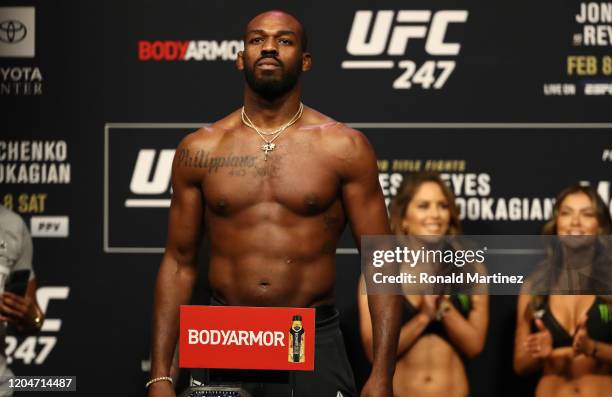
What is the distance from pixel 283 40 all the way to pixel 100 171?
1.31 metres

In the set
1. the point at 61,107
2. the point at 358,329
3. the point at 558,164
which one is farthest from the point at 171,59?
the point at 558,164

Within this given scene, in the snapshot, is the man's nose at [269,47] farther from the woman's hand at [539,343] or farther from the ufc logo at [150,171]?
the woman's hand at [539,343]

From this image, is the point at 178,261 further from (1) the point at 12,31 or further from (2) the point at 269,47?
(1) the point at 12,31

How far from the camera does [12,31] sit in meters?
3.48

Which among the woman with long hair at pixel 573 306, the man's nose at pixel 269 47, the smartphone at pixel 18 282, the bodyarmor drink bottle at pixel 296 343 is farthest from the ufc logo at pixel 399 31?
the bodyarmor drink bottle at pixel 296 343

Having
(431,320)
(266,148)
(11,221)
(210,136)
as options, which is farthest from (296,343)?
(11,221)

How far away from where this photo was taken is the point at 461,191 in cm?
339

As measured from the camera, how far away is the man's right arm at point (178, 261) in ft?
7.91

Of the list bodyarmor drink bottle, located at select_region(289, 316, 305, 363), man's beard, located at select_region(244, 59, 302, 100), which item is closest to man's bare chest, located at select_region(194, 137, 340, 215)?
man's beard, located at select_region(244, 59, 302, 100)

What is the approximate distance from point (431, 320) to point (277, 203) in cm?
109

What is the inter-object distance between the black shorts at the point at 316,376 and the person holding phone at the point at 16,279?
1003 millimetres

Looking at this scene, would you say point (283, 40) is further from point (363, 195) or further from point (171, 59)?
point (171, 59)

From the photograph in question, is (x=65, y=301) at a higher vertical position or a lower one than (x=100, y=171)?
lower

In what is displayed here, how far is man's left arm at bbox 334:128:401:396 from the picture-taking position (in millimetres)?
2367
